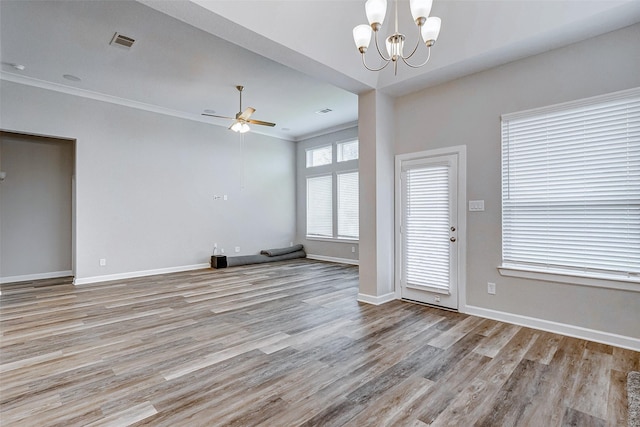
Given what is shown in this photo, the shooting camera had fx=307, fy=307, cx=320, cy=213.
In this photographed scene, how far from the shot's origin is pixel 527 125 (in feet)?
11.1

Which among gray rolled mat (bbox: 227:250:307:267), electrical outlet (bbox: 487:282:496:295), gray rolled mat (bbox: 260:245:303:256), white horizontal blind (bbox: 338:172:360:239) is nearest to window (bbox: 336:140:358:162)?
white horizontal blind (bbox: 338:172:360:239)

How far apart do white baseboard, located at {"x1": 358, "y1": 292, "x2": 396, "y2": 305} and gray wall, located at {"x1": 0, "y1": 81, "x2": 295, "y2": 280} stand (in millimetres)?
4332

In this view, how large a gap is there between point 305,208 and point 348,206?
1.56 metres

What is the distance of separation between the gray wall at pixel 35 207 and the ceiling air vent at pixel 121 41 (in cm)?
354

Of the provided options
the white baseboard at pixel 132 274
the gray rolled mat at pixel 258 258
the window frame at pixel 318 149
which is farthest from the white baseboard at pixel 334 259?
the white baseboard at pixel 132 274

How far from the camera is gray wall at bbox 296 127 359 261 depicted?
7641mm

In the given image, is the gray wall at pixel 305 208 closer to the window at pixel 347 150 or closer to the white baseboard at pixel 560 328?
the window at pixel 347 150

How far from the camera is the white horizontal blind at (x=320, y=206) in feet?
26.6

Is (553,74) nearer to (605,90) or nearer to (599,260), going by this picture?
(605,90)

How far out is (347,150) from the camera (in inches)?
305

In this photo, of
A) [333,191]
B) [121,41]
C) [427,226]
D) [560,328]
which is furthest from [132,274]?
[560,328]

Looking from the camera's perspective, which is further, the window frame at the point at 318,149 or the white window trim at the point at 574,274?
the window frame at the point at 318,149

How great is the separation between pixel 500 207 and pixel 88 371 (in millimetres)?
4307

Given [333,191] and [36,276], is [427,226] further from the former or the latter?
[36,276]
